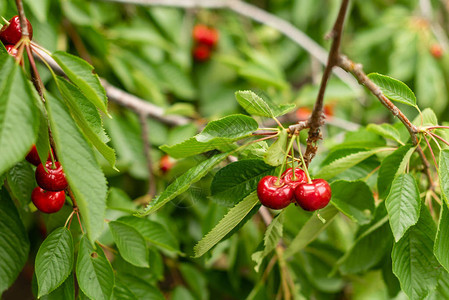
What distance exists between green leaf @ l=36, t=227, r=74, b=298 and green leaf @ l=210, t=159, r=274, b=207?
1.14 feet

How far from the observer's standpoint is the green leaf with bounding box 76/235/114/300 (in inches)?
37.4

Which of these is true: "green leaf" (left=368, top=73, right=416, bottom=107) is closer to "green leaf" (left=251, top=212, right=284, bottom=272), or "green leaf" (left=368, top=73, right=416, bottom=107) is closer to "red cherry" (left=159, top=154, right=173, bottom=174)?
"green leaf" (left=251, top=212, right=284, bottom=272)

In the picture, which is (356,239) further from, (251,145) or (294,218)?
(251,145)

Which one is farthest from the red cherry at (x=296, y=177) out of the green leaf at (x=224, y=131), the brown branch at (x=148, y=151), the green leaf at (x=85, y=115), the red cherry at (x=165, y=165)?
the red cherry at (x=165, y=165)

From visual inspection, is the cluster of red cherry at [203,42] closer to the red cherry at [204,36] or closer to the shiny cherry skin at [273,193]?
the red cherry at [204,36]

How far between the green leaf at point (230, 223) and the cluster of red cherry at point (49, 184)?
0.32 metres

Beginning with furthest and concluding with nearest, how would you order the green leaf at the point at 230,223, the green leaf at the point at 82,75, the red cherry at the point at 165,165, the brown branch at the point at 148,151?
the red cherry at the point at 165,165
the brown branch at the point at 148,151
the green leaf at the point at 230,223
the green leaf at the point at 82,75

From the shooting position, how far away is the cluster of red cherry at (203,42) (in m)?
2.56

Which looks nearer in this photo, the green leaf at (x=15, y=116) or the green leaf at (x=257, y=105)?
the green leaf at (x=15, y=116)

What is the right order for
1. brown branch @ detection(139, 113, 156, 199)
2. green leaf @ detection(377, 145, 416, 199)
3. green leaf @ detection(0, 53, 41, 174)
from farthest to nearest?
brown branch @ detection(139, 113, 156, 199), green leaf @ detection(377, 145, 416, 199), green leaf @ detection(0, 53, 41, 174)

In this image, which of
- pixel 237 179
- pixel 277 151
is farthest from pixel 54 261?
pixel 277 151

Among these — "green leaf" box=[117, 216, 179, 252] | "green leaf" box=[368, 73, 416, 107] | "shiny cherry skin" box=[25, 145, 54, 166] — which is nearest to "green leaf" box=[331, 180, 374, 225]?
"green leaf" box=[368, 73, 416, 107]

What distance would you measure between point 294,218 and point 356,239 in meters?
0.37

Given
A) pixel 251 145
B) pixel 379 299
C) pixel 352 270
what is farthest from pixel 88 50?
pixel 379 299
